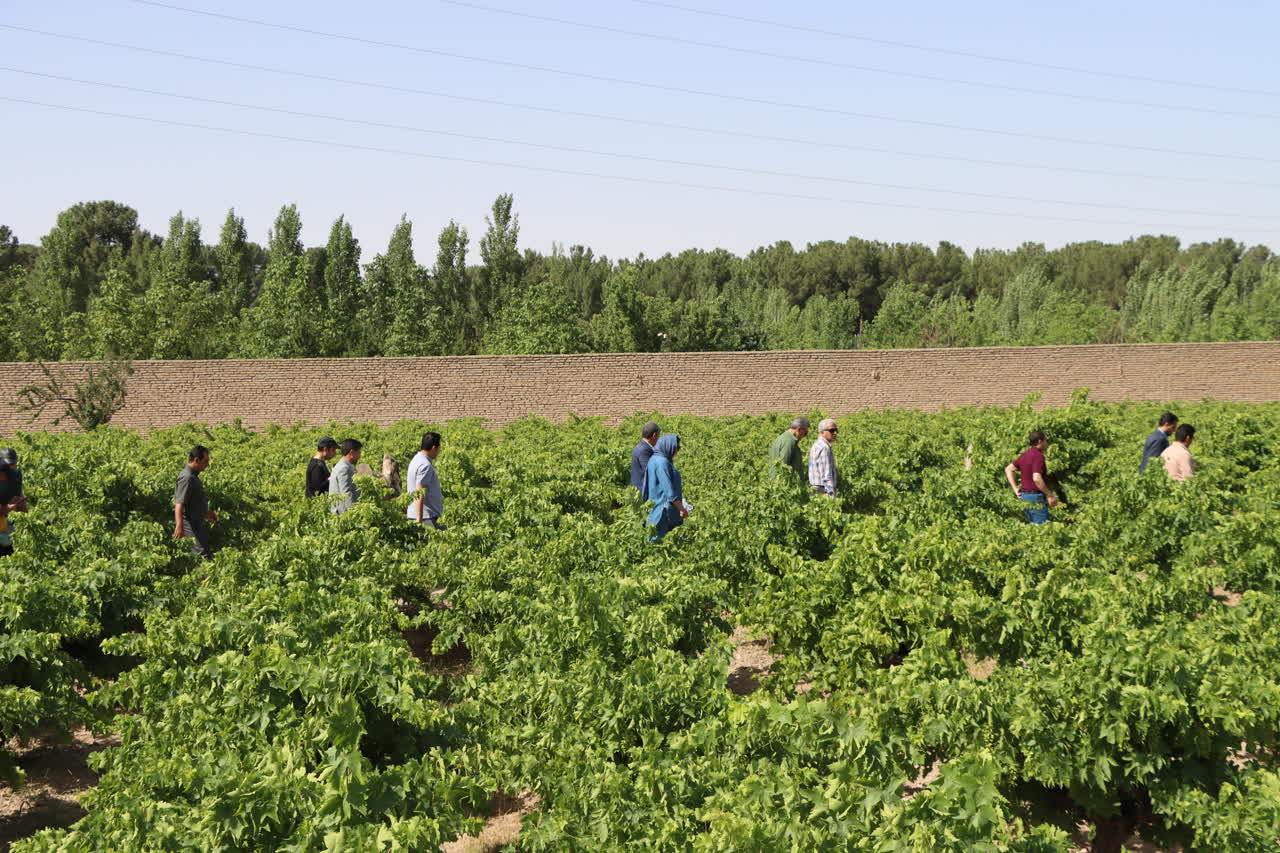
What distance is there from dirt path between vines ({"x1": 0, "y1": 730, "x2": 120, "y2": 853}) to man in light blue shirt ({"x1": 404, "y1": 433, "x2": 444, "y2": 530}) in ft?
10.5

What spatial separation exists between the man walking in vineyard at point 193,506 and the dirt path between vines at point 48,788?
6.53 feet

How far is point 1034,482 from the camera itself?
33.9 feet

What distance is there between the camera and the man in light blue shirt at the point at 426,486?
32.2ft

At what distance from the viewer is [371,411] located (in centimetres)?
2655

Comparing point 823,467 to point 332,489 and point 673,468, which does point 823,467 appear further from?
point 332,489

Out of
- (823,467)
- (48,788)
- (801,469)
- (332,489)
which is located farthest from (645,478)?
(48,788)

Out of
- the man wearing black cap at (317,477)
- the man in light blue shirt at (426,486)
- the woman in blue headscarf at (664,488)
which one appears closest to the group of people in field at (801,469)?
the woman in blue headscarf at (664,488)

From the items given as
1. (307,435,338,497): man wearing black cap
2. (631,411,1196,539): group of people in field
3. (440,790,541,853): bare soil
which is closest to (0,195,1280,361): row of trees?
(307,435,338,497): man wearing black cap

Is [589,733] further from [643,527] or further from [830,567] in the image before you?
[643,527]

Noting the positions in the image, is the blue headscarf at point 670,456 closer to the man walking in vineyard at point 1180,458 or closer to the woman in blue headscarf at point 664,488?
the woman in blue headscarf at point 664,488

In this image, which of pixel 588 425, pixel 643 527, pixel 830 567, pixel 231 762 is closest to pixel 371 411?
pixel 588 425

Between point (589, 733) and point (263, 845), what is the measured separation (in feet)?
5.73

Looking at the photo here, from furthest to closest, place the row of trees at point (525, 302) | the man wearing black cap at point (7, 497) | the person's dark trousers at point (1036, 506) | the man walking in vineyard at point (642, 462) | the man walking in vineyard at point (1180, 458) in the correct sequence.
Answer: the row of trees at point (525, 302)
the man walking in vineyard at point (1180, 458)
the person's dark trousers at point (1036, 506)
the man walking in vineyard at point (642, 462)
the man wearing black cap at point (7, 497)

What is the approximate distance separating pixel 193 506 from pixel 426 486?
1919mm
